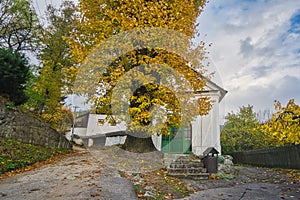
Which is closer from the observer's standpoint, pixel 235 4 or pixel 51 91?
pixel 235 4

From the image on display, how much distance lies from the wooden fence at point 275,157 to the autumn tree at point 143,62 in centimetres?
541

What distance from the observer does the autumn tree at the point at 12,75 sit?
10.0 metres

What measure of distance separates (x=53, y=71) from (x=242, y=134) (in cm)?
1603

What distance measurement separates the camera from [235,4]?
38.2ft

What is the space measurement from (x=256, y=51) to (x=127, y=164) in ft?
36.3

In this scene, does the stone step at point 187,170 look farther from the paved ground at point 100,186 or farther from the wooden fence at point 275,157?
the wooden fence at point 275,157

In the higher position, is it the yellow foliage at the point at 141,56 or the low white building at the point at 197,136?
the yellow foliage at the point at 141,56

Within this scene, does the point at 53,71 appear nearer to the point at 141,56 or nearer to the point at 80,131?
the point at 141,56

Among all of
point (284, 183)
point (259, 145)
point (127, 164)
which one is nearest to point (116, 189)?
point (127, 164)

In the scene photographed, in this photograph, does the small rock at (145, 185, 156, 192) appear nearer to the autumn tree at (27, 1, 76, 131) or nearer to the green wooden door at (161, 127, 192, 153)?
the green wooden door at (161, 127, 192, 153)

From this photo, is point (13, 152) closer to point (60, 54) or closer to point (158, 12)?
point (158, 12)

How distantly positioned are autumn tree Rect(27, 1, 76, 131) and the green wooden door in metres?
7.85

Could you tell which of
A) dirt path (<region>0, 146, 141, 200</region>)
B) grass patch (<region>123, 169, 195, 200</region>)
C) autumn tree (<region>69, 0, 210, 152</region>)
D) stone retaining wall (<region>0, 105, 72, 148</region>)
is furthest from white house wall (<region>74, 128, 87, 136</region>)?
grass patch (<region>123, 169, 195, 200</region>)

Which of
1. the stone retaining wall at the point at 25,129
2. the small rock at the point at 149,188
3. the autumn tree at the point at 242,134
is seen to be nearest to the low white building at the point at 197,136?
the stone retaining wall at the point at 25,129
